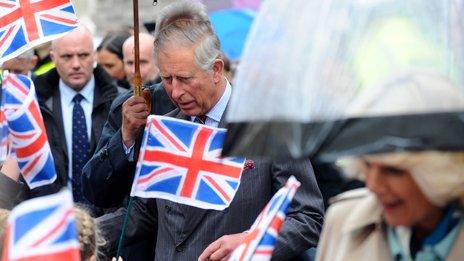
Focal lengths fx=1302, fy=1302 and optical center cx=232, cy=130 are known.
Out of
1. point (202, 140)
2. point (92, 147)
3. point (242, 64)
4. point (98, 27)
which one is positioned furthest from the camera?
point (98, 27)

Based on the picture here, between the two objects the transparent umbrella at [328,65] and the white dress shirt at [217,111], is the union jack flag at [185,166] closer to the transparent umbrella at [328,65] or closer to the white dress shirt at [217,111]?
the white dress shirt at [217,111]

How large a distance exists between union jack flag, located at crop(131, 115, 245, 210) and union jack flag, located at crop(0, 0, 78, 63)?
1108 mm

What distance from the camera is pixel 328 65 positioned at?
3291 millimetres

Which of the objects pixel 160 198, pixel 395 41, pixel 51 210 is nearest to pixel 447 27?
pixel 395 41

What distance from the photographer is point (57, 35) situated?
6188mm

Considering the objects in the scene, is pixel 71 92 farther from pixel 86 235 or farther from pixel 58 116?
pixel 86 235

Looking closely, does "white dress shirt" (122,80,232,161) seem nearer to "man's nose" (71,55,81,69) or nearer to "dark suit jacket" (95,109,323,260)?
"dark suit jacket" (95,109,323,260)

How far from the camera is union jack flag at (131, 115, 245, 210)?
508cm

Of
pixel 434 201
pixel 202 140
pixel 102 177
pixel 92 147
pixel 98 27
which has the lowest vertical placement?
pixel 98 27

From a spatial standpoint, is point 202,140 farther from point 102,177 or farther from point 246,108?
point 246,108

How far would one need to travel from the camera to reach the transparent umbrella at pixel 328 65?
10.5ft

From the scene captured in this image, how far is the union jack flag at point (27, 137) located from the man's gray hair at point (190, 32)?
63 cm

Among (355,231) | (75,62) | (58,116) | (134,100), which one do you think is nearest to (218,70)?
(134,100)

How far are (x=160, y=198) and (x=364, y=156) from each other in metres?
2.17
